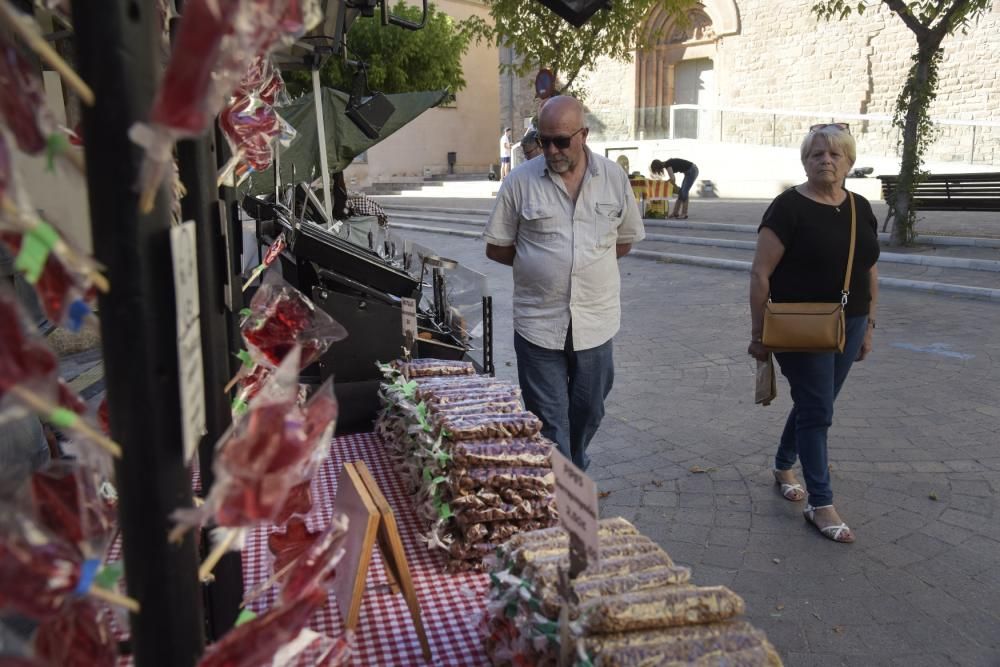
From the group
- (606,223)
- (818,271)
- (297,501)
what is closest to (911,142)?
(818,271)

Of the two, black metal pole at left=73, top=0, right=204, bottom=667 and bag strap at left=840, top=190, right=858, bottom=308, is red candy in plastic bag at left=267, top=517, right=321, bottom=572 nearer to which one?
black metal pole at left=73, top=0, right=204, bottom=667

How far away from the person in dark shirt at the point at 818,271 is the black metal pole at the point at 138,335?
2953mm

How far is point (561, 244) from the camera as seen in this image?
→ 3.28 metres

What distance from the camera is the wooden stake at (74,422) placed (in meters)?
0.78

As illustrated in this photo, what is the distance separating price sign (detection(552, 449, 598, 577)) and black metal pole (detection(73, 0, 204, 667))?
70cm

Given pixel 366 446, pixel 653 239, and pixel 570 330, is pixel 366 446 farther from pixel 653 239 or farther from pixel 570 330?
pixel 653 239

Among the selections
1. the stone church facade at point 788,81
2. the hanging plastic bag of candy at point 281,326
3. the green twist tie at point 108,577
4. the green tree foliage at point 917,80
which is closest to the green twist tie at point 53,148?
the green twist tie at point 108,577

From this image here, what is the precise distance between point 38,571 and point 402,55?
73.8ft

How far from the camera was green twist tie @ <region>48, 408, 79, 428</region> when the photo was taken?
2.64 ft

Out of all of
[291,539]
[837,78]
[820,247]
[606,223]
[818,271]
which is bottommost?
[291,539]

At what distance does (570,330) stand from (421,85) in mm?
21423

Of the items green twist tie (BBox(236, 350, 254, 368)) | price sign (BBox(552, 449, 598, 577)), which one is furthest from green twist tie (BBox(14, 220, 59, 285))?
price sign (BBox(552, 449, 598, 577))

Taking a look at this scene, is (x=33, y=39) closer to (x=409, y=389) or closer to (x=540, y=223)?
(x=409, y=389)

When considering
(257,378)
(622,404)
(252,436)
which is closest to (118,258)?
(252,436)
